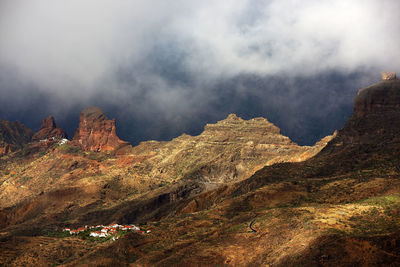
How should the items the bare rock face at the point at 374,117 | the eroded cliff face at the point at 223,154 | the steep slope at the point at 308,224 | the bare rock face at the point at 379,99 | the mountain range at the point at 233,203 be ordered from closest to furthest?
the steep slope at the point at 308,224 → the mountain range at the point at 233,203 → the bare rock face at the point at 374,117 → the bare rock face at the point at 379,99 → the eroded cliff face at the point at 223,154

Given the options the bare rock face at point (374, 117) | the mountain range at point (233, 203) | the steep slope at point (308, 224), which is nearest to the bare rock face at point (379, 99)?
the bare rock face at point (374, 117)

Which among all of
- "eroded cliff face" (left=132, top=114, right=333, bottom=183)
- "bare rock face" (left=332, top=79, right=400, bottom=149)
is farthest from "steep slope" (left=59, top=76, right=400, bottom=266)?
"eroded cliff face" (left=132, top=114, right=333, bottom=183)

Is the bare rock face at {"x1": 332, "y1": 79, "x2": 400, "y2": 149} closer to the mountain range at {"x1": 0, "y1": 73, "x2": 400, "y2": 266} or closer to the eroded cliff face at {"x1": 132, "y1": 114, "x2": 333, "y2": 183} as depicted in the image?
the mountain range at {"x1": 0, "y1": 73, "x2": 400, "y2": 266}

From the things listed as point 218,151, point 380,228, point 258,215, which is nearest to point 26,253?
point 258,215

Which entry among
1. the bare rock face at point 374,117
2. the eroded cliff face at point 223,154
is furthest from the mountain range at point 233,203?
the eroded cliff face at point 223,154

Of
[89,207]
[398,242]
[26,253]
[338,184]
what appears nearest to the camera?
[398,242]

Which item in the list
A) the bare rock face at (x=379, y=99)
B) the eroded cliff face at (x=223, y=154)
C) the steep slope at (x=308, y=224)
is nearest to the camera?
the steep slope at (x=308, y=224)

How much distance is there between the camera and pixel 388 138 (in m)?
84.5

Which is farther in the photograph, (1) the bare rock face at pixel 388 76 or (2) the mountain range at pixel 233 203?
(1) the bare rock face at pixel 388 76

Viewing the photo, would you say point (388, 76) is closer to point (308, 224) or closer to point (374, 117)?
point (374, 117)

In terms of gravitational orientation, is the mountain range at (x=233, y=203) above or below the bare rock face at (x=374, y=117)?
below

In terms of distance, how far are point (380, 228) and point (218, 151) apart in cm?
13839

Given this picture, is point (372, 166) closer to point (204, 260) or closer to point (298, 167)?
point (298, 167)

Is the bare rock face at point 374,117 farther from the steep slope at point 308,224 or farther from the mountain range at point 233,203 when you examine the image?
the steep slope at point 308,224
